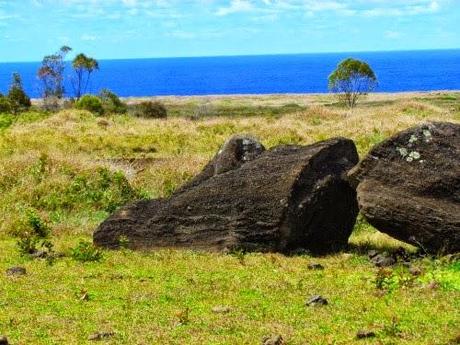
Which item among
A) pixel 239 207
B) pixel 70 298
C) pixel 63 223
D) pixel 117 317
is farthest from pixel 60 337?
pixel 63 223

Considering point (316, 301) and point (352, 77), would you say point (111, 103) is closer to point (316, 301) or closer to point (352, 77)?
point (352, 77)

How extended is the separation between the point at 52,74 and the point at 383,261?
4361 inches

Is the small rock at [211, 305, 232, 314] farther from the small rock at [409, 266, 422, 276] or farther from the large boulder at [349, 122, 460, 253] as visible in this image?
the large boulder at [349, 122, 460, 253]

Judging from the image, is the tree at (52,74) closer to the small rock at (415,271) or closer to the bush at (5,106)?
the bush at (5,106)

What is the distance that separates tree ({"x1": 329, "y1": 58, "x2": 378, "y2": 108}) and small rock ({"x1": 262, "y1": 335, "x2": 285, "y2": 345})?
78409mm

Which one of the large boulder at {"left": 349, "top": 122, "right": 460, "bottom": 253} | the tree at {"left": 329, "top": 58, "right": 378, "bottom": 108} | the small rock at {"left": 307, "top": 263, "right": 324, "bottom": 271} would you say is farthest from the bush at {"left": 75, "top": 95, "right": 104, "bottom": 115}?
the small rock at {"left": 307, "top": 263, "right": 324, "bottom": 271}

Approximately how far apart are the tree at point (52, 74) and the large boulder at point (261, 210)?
10437cm

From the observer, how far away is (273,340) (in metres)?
9.93

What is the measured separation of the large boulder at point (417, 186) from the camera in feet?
53.6

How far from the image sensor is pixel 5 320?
37.8 feet

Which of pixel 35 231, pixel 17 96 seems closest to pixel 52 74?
pixel 17 96

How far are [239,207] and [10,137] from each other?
2762 centimetres

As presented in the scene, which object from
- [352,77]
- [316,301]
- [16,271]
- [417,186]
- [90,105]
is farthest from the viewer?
[352,77]

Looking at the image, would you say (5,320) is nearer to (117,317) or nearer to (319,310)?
(117,317)
